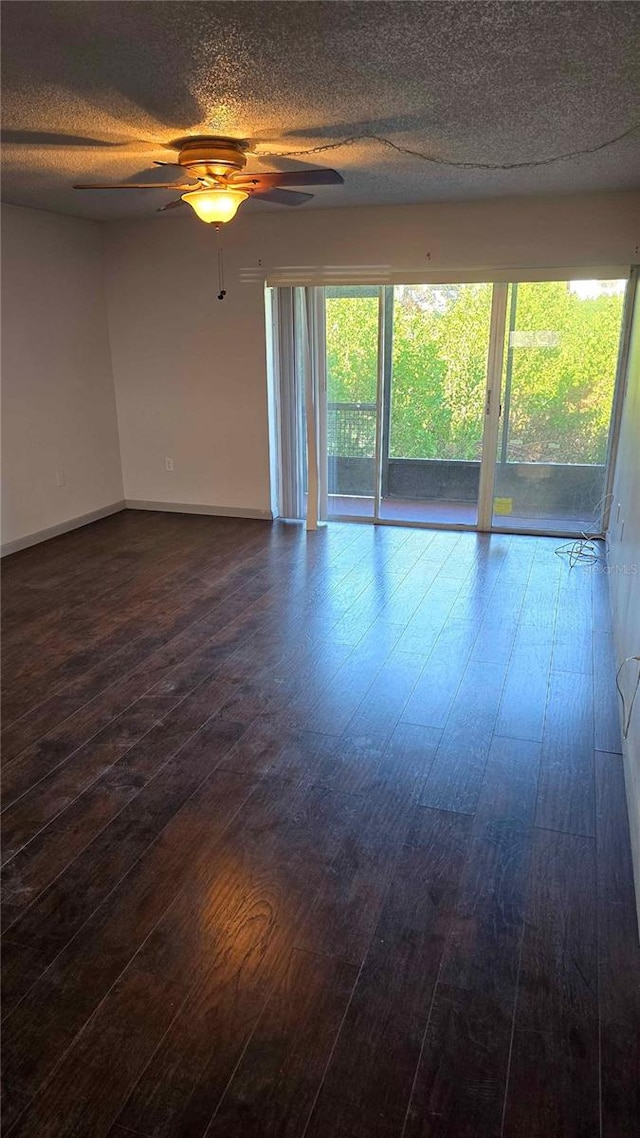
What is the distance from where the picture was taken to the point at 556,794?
2.45m

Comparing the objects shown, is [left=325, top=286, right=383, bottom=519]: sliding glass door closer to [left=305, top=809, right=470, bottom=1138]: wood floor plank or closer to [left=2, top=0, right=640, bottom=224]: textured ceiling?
[left=2, top=0, right=640, bottom=224]: textured ceiling

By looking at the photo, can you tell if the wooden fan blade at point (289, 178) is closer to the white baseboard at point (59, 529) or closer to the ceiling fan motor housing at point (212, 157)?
the ceiling fan motor housing at point (212, 157)

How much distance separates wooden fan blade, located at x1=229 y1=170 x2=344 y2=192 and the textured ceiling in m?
0.19

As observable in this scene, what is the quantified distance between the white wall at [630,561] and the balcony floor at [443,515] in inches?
21.9

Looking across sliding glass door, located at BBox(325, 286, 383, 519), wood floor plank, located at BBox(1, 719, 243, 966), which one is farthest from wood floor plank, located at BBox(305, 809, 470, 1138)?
sliding glass door, located at BBox(325, 286, 383, 519)

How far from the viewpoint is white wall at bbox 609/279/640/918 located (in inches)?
92.3

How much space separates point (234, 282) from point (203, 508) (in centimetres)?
193

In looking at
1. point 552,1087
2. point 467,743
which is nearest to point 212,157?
point 467,743

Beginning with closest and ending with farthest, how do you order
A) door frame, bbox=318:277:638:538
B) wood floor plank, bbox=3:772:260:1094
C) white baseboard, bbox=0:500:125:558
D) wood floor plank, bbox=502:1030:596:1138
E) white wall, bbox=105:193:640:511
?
wood floor plank, bbox=502:1030:596:1138 < wood floor plank, bbox=3:772:260:1094 < white wall, bbox=105:193:640:511 < door frame, bbox=318:277:638:538 < white baseboard, bbox=0:500:125:558

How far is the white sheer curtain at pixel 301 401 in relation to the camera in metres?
5.45

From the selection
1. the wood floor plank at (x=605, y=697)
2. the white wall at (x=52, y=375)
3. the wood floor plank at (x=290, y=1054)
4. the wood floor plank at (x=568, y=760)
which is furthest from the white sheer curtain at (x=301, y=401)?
the wood floor plank at (x=290, y=1054)

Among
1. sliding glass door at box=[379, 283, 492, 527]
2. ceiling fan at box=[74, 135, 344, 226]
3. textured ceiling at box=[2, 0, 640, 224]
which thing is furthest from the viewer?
sliding glass door at box=[379, 283, 492, 527]

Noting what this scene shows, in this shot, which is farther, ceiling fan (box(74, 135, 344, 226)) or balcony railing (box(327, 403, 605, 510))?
balcony railing (box(327, 403, 605, 510))

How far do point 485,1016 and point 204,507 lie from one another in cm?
505
